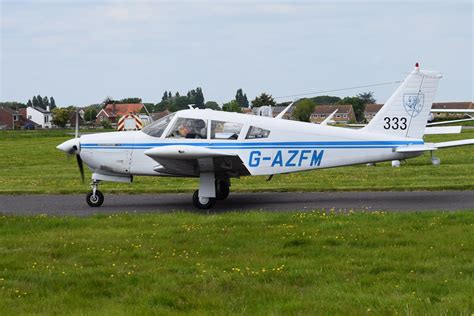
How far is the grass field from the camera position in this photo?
6531mm

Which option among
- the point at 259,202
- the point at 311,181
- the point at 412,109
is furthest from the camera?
the point at 311,181

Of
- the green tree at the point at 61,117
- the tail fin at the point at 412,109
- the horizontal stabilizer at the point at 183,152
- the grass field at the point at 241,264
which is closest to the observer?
the grass field at the point at 241,264

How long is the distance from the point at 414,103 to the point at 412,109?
139mm

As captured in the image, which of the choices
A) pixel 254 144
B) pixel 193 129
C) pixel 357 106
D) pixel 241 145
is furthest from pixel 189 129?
pixel 357 106

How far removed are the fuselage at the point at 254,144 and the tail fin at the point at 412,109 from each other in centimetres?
31

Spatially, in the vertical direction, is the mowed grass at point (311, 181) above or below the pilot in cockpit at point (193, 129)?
below

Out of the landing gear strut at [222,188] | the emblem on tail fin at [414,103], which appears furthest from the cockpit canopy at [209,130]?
the emblem on tail fin at [414,103]

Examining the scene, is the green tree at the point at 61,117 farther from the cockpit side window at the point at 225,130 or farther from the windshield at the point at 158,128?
the cockpit side window at the point at 225,130

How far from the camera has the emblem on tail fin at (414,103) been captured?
1505cm

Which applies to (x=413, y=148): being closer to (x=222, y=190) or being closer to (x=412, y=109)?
(x=412, y=109)

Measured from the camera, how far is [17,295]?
7.00 metres

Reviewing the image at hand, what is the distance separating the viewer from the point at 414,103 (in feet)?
49.4

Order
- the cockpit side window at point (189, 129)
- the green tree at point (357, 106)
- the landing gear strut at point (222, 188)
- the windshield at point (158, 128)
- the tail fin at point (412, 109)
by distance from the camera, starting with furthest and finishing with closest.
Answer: the green tree at point (357, 106)
the landing gear strut at point (222, 188)
the tail fin at point (412, 109)
the windshield at point (158, 128)
the cockpit side window at point (189, 129)

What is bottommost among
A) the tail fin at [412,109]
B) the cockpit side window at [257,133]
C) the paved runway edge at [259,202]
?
the paved runway edge at [259,202]
